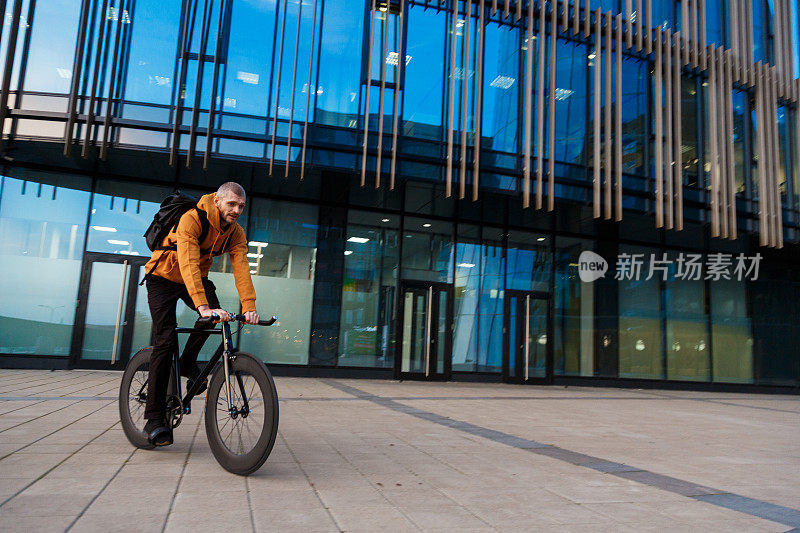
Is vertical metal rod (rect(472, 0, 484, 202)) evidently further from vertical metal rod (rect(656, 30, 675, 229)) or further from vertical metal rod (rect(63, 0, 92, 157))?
vertical metal rod (rect(63, 0, 92, 157))

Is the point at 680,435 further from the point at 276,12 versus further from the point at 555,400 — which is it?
the point at 276,12

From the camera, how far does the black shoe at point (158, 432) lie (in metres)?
3.65

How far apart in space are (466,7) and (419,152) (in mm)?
3595

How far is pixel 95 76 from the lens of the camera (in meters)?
10.6

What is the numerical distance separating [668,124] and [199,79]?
10.6 metres

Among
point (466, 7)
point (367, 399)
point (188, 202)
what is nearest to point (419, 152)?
point (466, 7)

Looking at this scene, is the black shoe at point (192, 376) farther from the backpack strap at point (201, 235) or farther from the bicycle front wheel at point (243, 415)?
the backpack strap at point (201, 235)

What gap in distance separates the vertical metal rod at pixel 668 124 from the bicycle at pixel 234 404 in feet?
39.6

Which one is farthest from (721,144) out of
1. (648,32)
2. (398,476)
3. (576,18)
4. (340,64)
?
(398,476)

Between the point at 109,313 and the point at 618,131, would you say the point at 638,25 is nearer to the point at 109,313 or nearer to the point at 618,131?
the point at 618,131

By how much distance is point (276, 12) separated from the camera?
12.1 m

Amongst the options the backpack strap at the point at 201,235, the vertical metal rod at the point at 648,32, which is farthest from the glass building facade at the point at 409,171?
the backpack strap at the point at 201,235

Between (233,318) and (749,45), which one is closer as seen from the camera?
(233,318)

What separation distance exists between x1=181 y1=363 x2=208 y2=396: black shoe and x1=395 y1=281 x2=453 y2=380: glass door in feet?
31.1
